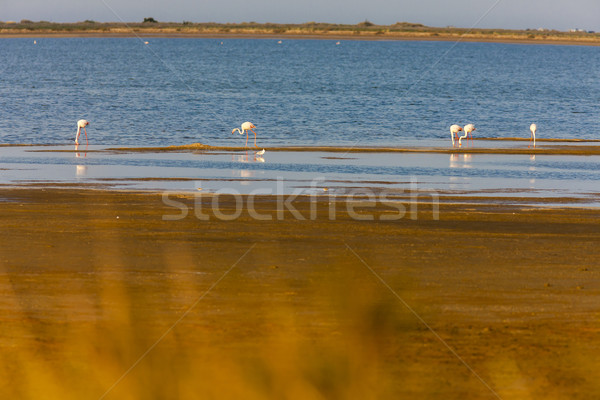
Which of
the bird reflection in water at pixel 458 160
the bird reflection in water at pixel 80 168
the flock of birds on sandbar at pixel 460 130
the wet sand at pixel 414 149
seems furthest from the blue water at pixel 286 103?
the bird reflection in water at pixel 458 160

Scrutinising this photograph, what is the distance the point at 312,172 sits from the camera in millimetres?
20672

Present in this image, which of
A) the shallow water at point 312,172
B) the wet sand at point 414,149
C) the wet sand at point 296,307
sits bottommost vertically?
the wet sand at point 414,149

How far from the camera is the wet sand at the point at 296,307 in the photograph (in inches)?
291

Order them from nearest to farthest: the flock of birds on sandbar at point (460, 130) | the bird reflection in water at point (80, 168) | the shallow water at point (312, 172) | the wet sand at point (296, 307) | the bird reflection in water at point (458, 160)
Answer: the wet sand at point (296, 307) → the shallow water at point (312, 172) → the bird reflection in water at point (80, 168) → the bird reflection in water at point (458, 160) → the flock of birds on sandbar at point (460, 130)

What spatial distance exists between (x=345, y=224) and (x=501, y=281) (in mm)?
Answer: 3826

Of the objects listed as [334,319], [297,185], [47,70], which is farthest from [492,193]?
[47,70]

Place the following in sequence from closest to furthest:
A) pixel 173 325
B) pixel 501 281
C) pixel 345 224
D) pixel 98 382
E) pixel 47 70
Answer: pixel 98 382 < pixel 173 325 < pixel 501 281 < pixel 345 224 < pixel 47 70

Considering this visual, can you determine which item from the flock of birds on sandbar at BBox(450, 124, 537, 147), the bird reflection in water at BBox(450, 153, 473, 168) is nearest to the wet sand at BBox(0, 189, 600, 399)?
the bird reflection in water at BBox(450, 153, 473, 168)

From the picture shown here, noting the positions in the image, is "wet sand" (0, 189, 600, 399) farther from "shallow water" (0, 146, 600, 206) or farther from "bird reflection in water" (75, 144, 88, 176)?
"bird reflection in water" (75, 144, 88, 176)

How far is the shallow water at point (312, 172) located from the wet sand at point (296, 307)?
3.56 metres

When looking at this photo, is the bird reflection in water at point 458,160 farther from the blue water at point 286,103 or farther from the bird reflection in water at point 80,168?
the bird reflection in water at point 80,168

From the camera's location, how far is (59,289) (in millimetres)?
9711

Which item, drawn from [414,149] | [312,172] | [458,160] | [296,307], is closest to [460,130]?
[414,149]

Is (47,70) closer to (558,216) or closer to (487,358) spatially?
(558,216)
